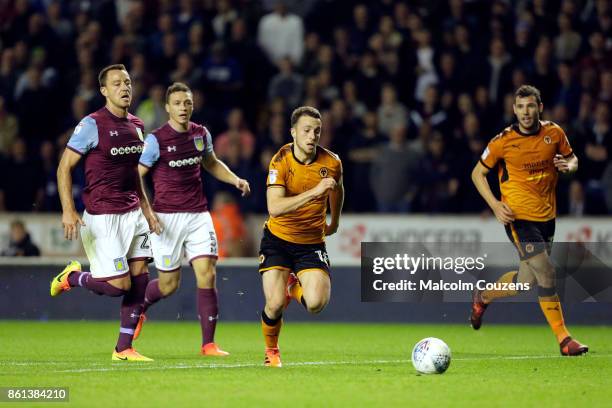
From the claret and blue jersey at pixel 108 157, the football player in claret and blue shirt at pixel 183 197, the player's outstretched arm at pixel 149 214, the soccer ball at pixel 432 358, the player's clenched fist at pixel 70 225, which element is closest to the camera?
the soccer ball at pixel 432 358

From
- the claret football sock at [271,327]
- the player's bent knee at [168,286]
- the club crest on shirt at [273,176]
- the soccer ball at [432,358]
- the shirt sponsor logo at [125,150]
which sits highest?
the shirt sponsor logo at [125,150]

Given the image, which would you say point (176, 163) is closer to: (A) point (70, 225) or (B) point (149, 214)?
(B) point (149, 214)

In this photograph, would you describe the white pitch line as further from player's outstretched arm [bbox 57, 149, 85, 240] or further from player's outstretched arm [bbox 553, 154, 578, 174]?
player's outstretched arm [bbox 553, 154, 578, 174]

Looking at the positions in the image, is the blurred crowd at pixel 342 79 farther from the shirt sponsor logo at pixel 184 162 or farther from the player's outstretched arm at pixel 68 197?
the player's outstretched arm at pixel 68 197

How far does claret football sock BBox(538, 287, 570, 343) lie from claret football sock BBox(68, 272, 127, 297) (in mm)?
3704

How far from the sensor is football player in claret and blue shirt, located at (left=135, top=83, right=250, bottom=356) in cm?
1115

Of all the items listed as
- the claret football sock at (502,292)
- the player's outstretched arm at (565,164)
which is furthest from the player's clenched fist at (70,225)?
the player's outstretched arm at (565,164)

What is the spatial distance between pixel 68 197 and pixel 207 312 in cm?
187

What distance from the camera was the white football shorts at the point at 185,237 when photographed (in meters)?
11.2

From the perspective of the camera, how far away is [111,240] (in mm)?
10305

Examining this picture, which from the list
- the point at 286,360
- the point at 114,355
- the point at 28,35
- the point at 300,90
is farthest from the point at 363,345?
the point at 28,35

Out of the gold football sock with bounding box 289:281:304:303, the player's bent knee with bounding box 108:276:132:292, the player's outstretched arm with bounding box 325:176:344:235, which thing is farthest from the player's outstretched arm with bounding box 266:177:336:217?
the player's bent knee with bounding box 108:276:132:292

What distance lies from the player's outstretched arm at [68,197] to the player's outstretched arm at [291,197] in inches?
61.0

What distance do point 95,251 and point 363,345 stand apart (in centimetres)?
327
